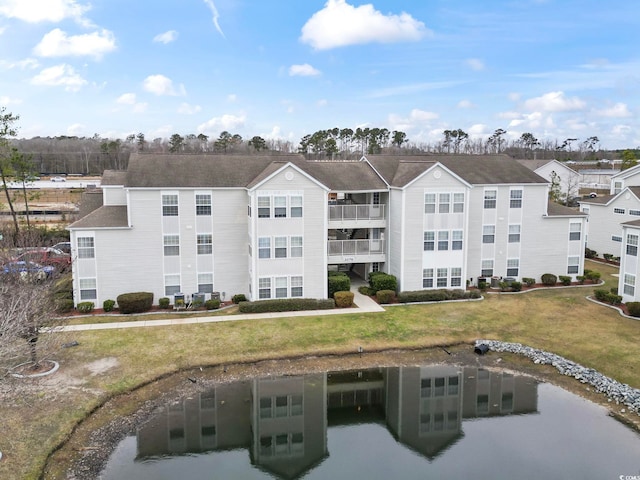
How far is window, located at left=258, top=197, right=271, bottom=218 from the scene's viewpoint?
101 ft

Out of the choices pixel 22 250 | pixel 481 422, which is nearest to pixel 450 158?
pixel 481 422

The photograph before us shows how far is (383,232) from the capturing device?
35.8m

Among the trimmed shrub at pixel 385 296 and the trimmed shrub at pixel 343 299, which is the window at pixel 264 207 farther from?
the trimmed shrub at pixel 385 296

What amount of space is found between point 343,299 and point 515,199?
15122mm

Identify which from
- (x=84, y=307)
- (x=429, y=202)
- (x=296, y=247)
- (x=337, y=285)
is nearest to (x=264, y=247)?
(x=296, y=247)

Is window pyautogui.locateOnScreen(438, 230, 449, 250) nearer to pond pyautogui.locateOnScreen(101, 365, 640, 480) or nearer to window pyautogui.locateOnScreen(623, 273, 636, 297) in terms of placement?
→ window pyautogui.locateOnScreen(623, 273, 636, 297)

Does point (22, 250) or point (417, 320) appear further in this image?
point (417, 320)

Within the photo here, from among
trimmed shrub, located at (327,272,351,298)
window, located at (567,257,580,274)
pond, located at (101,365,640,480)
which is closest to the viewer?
pond, located at (101,365,640,480)

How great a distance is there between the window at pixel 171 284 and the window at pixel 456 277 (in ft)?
A: 57.9

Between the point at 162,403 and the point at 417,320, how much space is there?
48.6 ft

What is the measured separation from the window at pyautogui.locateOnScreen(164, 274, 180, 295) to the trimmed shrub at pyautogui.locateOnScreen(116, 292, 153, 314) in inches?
52.6

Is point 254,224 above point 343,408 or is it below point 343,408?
above

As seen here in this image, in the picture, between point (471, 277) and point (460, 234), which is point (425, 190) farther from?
point (471, 277)

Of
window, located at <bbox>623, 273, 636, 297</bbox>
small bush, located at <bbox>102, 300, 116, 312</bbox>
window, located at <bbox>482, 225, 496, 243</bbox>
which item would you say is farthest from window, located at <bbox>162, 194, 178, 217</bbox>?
window, located at <bbox>623, 273, 636, 297</bbox>
